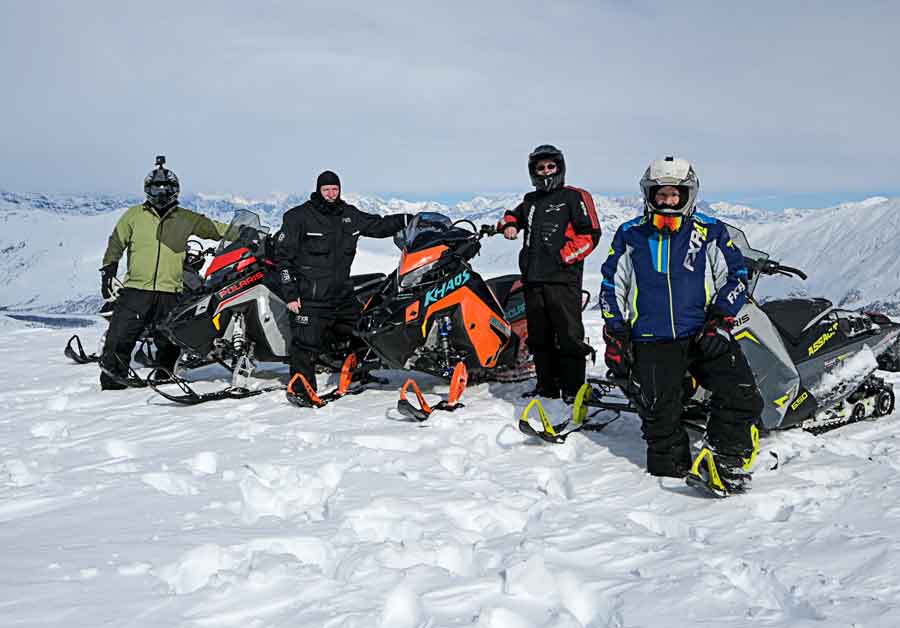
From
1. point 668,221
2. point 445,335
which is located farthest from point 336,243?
point 668,221

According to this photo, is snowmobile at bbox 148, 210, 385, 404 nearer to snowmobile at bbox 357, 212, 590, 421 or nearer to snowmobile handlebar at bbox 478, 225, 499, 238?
snowmobile at bbox 357, 212, 590, 421

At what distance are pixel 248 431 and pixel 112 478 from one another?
3.93 ft

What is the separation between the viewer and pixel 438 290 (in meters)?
5.67

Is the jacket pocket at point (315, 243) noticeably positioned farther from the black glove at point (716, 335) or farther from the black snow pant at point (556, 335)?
the black glove at point (716, 335)

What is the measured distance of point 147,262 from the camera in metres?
7.00

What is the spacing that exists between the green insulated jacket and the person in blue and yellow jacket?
4.58m

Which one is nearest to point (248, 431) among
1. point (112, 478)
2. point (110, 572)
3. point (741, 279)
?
point (112, 478)

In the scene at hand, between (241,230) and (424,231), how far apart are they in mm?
2065

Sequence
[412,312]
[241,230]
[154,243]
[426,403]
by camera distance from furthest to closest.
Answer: [154,243]
[241,230]
[412,312]
[426,403]

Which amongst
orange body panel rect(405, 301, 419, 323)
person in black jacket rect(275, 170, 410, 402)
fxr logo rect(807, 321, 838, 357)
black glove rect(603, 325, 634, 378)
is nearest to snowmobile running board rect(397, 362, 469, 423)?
orange body panel rect(405, 301, 419, 323)

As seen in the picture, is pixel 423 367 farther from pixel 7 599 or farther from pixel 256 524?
pixel 7 599

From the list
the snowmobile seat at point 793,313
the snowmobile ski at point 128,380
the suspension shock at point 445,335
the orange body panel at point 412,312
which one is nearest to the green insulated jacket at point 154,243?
the snowmobile ski at point 128,380

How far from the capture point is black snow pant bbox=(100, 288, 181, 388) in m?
6.89

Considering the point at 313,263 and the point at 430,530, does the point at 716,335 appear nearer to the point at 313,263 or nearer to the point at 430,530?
the point at 430,530
